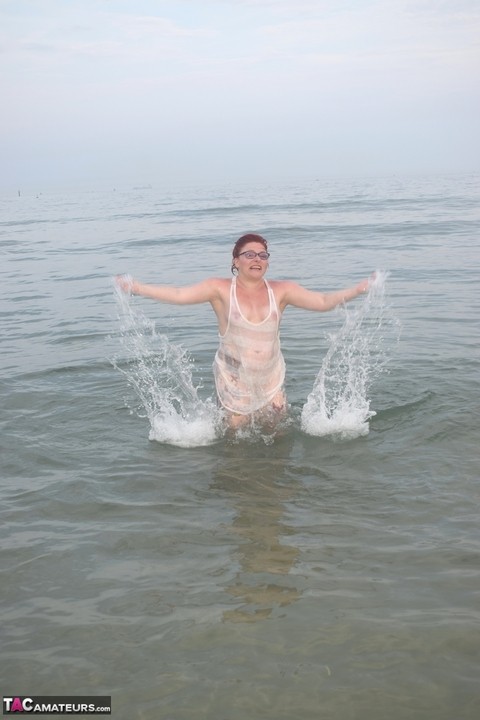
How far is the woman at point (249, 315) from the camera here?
6.20m

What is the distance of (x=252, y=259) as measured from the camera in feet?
20.3

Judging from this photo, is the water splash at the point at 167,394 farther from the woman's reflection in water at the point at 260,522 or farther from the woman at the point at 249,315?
the woman's reflection in water at the point at 260,522

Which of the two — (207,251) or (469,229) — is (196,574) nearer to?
(207,251)

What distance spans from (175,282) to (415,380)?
27.5 ft

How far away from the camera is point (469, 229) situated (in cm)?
2144

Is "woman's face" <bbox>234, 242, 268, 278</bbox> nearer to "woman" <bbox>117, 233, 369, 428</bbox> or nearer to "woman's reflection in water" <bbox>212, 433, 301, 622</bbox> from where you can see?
"woman" <bbox>117, 233, 369, 428</bbox>

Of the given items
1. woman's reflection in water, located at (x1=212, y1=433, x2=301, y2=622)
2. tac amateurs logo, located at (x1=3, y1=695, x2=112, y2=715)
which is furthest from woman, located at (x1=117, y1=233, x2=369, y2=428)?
tac amateurs logo, located at (x1=3, y1=695, x2=112, y2=715)

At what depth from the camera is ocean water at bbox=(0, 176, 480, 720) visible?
3457mm

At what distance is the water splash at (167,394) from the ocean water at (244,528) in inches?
1.2

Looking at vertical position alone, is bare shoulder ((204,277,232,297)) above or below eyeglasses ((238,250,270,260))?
below

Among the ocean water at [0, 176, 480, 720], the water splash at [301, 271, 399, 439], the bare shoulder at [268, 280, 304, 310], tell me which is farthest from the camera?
the water splash at [301, 271, 399, 439]

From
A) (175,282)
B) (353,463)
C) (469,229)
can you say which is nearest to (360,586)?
(353,463)

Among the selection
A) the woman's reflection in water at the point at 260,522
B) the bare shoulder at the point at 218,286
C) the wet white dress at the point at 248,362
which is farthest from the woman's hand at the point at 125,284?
the woman's reflection in water at the point at 260,522

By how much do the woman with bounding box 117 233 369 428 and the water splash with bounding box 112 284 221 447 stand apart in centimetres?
30
